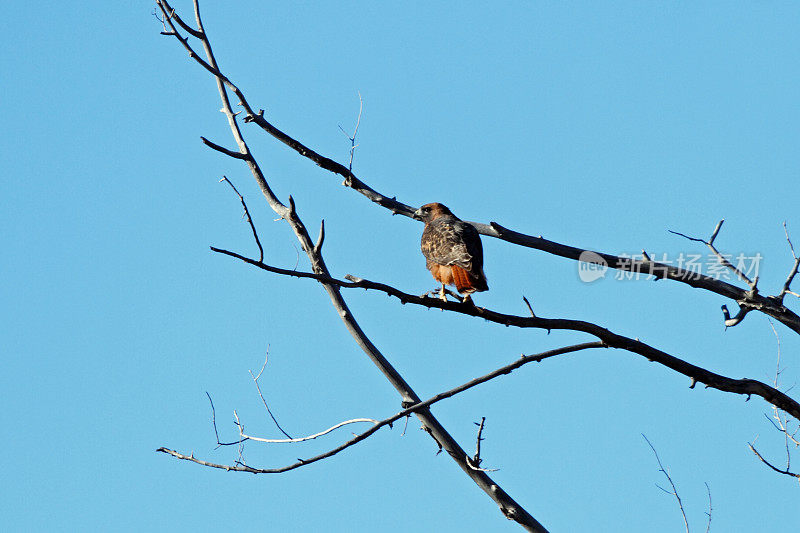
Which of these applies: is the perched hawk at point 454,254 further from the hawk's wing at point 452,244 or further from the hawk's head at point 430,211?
the hawk's head at point 430,211

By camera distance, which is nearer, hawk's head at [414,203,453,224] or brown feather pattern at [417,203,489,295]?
brown feather pattern at [417,203,489,295]

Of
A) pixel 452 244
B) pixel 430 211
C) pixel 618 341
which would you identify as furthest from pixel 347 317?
pixel 618 341

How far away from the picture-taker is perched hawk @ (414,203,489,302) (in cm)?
534

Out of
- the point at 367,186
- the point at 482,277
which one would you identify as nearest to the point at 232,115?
the point at 367,186

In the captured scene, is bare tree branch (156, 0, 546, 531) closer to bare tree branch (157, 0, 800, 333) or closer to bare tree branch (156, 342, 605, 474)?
bare tree branch (157, 0, 800, 333)

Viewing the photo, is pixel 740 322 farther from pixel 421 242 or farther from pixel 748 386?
pixel 421 242

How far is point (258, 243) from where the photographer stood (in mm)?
3775

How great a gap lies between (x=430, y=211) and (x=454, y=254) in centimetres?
124

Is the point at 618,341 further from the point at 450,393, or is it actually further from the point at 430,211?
the point at 430,211

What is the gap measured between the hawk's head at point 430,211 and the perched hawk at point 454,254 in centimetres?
17

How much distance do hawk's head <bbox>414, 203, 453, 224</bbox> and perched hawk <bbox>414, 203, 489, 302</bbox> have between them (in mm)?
170

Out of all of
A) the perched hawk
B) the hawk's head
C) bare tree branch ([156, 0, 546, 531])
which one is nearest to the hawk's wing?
the perched hawk

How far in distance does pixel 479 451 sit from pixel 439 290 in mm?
1138

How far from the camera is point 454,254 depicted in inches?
217
